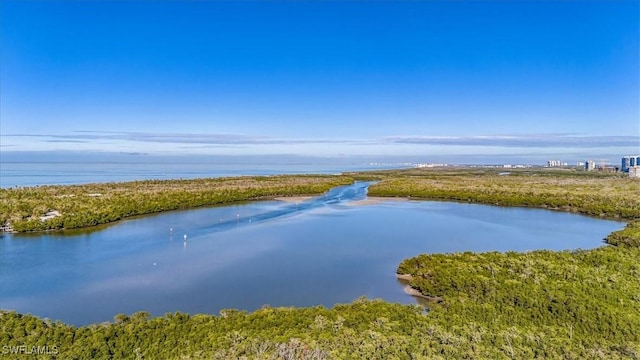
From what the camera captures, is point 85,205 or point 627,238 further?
point 85,205

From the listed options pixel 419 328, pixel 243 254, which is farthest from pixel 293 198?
pixel 419 328

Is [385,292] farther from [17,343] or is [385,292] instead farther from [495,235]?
[495,235]

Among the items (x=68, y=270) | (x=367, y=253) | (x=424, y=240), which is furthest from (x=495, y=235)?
(x=68, y=270)

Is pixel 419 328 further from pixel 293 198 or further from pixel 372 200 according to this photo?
pixel 293 198

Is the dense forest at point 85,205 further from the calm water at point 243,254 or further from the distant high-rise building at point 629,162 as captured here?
the distant high-rise building at point 629,162

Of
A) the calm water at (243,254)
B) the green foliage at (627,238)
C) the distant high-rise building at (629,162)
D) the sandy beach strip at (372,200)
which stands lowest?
the calm water at (243,254)

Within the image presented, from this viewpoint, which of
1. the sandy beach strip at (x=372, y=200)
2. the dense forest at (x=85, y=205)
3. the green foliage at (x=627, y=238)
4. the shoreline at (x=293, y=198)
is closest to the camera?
the green foliage at (x=627, y=238)

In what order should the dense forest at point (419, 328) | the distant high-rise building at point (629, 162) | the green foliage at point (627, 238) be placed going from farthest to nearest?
the distant high-rise building at point (629, 162) < the green foliage at point (627, 238) < the dense forest at point (419, 328)

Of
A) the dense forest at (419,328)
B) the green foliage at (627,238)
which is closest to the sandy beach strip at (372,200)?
the green foliage at (627,238)
